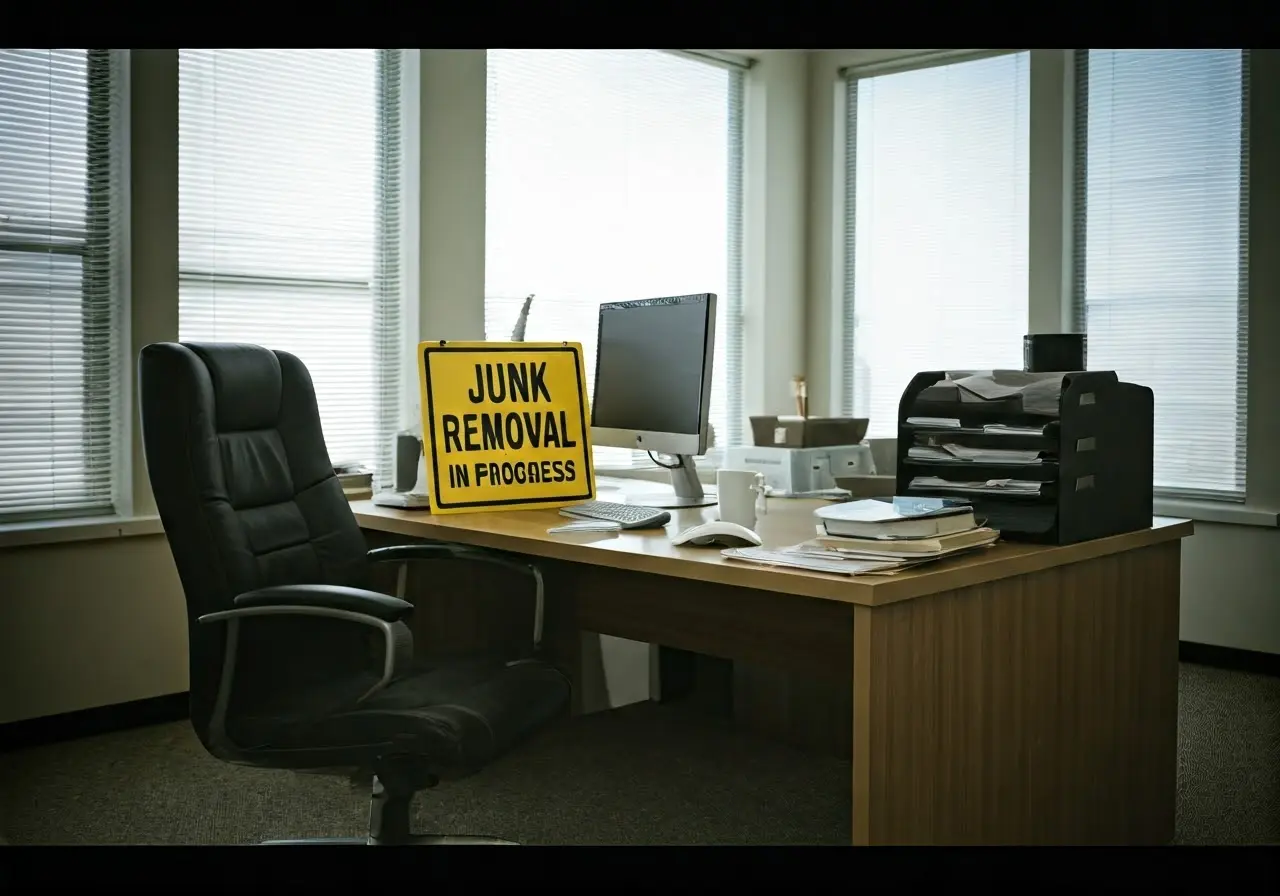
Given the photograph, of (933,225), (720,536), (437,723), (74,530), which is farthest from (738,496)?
(933,225)

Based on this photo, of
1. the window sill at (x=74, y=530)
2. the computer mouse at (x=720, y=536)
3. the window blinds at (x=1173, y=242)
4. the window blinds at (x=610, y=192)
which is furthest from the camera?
the window blinds at (x=610, y=192)

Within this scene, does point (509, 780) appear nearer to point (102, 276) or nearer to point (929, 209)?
point (102, 276)

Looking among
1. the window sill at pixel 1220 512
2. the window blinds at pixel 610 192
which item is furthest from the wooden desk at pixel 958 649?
the window blinds at pixel 610 192

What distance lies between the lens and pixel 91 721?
3621mm

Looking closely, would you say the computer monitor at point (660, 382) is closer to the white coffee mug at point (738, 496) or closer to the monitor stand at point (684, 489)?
the monitor stand at point (684, 489)

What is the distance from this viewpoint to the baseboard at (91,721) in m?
3.47

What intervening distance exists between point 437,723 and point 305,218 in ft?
8.48

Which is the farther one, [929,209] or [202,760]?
[929,209]

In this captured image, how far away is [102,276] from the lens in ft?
12.1

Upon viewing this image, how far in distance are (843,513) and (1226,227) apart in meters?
3.26

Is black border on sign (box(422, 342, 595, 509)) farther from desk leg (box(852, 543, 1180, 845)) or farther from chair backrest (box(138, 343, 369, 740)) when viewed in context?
desk leg (box(852, 543, 1180, 845))

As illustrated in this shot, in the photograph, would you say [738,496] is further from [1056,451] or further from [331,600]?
[331,600]

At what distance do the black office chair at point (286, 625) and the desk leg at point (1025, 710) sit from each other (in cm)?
70

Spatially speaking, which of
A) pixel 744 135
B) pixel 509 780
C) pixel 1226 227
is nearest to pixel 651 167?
pixel 744 135
